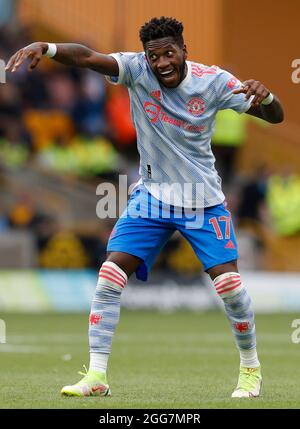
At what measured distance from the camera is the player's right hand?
307 inches

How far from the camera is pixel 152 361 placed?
1191 centimetres

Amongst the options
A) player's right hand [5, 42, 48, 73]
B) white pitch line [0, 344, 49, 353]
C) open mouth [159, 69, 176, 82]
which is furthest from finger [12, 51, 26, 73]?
white pitch line [0, 344, 49, 353]

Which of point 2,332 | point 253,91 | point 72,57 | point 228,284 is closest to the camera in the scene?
point 72,57

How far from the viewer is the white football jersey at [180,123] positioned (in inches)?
345

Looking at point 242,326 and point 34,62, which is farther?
point 242,326

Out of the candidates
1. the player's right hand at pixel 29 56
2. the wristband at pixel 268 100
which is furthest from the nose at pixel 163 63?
the player's right hand at pixel 29 56

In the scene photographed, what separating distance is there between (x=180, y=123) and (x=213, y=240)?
2.78 ft

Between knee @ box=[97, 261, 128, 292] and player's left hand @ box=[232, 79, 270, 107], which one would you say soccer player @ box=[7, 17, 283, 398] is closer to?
knee @ box=[97, 261, 128, 292]

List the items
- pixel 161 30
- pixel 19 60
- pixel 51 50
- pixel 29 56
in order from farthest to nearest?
pixel 161 30 < pixel 51 50 < pixel 29 56 < pixel 19 60

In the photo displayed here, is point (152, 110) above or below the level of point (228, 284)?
above

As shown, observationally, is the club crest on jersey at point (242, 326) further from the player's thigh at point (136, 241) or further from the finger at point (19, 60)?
the finger at point (19, 60)

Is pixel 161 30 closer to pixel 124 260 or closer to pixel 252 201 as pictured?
pixel 124 260

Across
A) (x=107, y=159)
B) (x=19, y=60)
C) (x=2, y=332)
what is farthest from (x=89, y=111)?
(x=19, y=60)

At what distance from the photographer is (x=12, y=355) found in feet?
40.4
